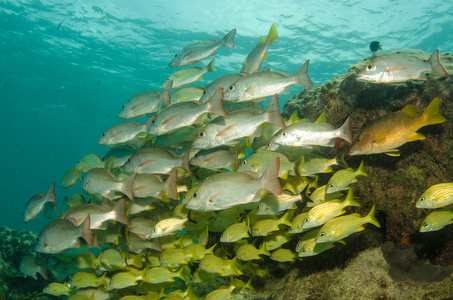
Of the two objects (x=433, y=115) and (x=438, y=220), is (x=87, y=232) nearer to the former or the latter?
(x=438, y=220)

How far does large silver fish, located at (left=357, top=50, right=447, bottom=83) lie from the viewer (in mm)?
3139

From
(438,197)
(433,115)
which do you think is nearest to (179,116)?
(433,115)

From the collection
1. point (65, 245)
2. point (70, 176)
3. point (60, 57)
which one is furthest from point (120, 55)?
point (65, 245)

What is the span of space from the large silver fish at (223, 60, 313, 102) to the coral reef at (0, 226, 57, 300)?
27.3 ft

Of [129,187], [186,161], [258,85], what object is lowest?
[129,187]

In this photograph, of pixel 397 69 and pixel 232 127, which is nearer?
pixel 397 69

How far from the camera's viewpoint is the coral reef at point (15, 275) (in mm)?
7020

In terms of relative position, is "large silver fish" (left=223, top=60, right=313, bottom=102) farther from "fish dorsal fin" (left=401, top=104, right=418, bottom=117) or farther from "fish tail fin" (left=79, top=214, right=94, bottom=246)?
"fish tail fin" (left=79, top=214, right=94, bottom=246)

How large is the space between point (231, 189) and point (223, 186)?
0.35 ft

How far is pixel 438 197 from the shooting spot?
2.72 meters

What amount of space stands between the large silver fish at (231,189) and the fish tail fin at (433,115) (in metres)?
1.96

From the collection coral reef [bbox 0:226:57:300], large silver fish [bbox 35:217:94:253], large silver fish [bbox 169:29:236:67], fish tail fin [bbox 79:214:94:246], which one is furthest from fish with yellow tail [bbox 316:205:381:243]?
coral reef [bbox 0:226:57:300]

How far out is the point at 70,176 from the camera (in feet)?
18.1

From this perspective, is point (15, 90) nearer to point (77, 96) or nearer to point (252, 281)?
point (77, 96)
